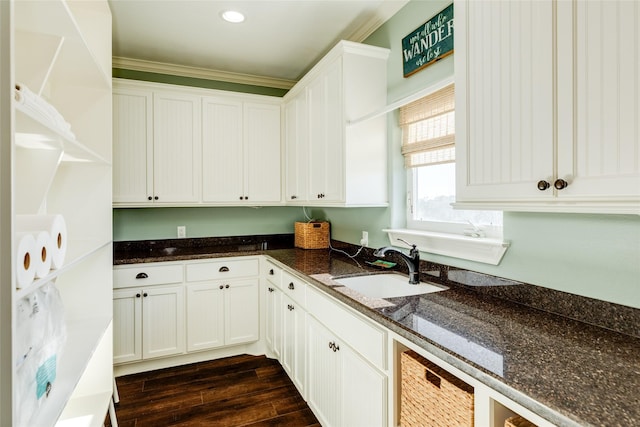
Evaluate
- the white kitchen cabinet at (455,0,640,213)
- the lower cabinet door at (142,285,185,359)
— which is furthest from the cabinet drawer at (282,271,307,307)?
the white kitchen cabinet at (455,0,640,213)

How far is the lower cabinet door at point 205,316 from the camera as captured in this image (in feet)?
9.46

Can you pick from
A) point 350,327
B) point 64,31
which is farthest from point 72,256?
point 350,327

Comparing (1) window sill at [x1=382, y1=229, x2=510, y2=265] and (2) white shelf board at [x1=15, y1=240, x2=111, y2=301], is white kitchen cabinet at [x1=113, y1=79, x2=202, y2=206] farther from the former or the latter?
(1) window sill at [x1=382, y1=229, x2=510, y2=265]

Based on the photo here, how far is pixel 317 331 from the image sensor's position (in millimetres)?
1987

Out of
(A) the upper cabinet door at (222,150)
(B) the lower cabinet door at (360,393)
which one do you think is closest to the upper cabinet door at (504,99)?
(B) the lower cabinet door at (360,393)

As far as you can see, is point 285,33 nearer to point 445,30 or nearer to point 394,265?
point 445,30

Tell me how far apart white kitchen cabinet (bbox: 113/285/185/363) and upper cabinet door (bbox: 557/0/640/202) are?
8.90ft

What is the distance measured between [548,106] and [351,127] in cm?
134

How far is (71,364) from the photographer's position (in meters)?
1.44

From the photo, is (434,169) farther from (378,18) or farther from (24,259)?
(24,259)

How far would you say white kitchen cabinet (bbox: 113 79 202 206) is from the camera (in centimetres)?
287

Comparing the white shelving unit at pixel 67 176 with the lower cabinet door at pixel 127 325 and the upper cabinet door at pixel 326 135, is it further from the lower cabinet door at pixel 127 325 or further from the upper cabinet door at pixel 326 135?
the upper cabinet door at pixel 326 135

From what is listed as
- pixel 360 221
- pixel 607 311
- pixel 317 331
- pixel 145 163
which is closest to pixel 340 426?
pixel 317 331

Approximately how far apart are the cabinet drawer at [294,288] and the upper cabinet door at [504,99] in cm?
116
